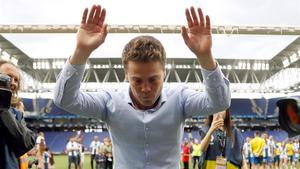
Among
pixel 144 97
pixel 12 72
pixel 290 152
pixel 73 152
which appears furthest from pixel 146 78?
pixel 290 152

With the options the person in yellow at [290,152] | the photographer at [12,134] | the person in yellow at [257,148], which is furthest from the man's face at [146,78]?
the person in yellow at [290,152]

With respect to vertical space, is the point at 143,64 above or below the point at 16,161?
above

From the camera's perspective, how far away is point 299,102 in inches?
66.1

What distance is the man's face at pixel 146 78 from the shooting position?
2049 millimetres

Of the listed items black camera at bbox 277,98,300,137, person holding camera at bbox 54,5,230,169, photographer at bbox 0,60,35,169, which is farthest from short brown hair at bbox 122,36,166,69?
photographer at bbox 0,60,35,169

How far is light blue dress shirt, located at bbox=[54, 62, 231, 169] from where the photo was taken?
215 cm

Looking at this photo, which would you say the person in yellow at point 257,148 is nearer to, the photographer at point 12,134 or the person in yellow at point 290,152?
the person in yellow at point 290,152

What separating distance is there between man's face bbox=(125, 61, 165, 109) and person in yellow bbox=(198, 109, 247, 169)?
319 centimetres

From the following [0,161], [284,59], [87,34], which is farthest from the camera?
[284,59]

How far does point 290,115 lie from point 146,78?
72cm

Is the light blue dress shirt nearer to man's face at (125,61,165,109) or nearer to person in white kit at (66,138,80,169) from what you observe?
man's face at (125,61,165,109)

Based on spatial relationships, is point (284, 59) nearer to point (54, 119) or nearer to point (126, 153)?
point (54, 119)

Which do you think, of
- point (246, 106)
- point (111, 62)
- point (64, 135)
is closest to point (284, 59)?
point (246, 106)

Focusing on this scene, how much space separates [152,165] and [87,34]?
79cm
